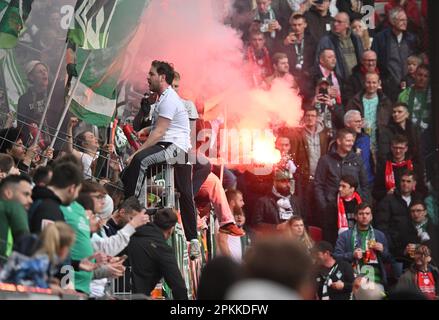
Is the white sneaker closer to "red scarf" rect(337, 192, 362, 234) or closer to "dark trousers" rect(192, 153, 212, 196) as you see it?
"dark trousers" rect(192, 153, 212, 196)

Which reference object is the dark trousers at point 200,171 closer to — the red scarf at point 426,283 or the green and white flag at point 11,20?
the green and white flag at point 11,20

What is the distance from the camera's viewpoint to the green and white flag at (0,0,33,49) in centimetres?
1254

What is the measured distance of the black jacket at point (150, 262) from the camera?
32.4 ft

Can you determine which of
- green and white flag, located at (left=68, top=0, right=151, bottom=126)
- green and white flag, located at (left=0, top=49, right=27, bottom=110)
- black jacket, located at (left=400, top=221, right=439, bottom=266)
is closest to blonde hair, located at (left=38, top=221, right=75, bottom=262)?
green and white flag, located at (left=68, top=0, right=151, bottom=126)

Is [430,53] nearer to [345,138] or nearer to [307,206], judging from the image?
[345,138]

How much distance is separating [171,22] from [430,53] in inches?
124

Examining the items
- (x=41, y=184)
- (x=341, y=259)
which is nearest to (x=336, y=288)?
(x=341, y=259)

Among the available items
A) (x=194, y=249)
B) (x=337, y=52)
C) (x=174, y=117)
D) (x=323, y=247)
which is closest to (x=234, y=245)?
(x=194, y=249)

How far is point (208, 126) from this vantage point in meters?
12.9

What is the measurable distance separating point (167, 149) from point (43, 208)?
132 inches

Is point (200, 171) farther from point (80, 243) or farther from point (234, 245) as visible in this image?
point (80, 243)

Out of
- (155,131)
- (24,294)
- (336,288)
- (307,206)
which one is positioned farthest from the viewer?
(307,206)

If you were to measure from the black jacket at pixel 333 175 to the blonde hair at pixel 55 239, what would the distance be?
608cm

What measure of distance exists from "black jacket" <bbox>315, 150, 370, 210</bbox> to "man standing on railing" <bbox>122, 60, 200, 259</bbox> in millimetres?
2053
